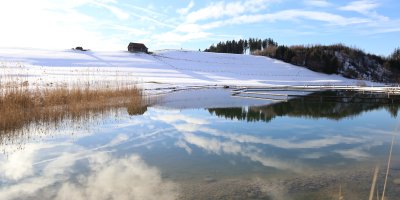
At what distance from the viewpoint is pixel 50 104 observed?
14844 millimetres

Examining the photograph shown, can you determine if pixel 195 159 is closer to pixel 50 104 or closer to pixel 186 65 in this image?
pixel 50 104

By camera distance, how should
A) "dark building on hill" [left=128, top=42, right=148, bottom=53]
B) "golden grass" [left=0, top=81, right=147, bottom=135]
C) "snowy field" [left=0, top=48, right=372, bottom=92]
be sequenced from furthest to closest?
"dark building on hill" [left=128, top=42, right=148, bottom=53] → "snowy field" [left=0, top=48, right=372, bottom=92] → "golden grass" [left=0, top=81, right=147, bottom=135]

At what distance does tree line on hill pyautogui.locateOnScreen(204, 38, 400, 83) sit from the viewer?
64375mm

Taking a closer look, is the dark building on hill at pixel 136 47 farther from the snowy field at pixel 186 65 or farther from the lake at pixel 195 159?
the lake at pixel 195 159

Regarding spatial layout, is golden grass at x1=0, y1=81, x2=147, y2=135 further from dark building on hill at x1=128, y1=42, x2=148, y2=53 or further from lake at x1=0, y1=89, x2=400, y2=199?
dark building on hill at x1=128, y1=42, x2=148, y2=53

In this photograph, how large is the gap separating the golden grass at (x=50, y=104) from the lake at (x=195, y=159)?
0.81 meters

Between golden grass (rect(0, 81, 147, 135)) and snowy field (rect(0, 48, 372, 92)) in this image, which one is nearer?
golden grass (rect(0, 81, 147, 135))

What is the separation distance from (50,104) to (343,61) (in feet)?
200

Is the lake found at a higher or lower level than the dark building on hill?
lower

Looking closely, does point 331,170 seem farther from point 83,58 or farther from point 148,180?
point 83,58

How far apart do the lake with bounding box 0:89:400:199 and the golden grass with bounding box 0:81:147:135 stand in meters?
0.81

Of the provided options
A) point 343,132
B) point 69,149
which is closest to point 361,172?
point 343,132

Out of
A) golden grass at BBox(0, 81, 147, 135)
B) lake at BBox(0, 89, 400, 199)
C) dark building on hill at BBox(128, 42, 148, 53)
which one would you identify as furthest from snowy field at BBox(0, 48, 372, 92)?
lake at BBox(0, 89, 400, 199)

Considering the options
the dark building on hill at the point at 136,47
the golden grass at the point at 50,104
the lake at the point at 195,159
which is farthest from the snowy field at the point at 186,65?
the lake at the point at 195,159
